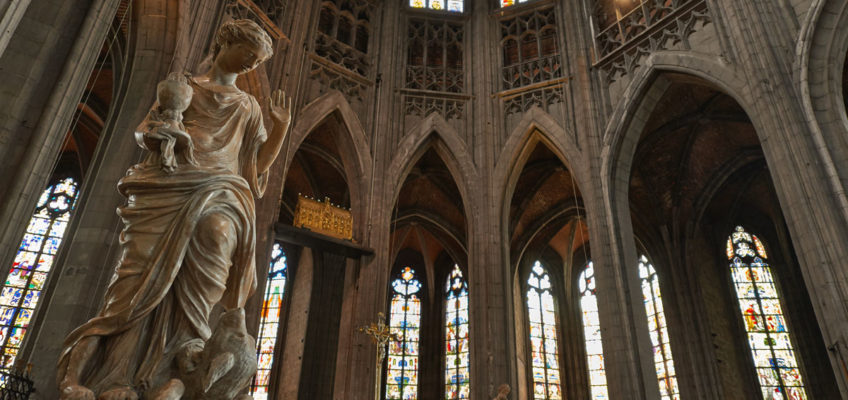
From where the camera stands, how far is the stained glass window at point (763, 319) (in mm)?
12859

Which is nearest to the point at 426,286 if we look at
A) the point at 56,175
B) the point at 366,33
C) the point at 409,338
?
the point at 409,338

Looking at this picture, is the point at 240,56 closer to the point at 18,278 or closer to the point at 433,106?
the point at 433,106

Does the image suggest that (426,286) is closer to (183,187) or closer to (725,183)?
(725,183)

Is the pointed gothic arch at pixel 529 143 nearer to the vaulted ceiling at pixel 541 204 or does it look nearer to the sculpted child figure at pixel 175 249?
the vaulted ceiling at pixel 541 204

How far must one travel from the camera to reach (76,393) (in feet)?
6.44

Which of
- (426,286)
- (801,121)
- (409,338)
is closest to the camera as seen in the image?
(801,121)

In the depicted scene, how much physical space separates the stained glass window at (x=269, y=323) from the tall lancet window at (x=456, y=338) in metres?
4.62

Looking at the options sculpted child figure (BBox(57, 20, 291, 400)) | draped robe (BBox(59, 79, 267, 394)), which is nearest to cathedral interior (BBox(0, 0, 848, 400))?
sculpted child figure (BBox(57, 20, 291, 400))

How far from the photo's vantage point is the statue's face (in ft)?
9.85

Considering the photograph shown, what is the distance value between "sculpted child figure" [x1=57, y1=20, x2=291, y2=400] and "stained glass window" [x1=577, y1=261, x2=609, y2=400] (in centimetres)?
1250

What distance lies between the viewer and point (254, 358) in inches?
95.7

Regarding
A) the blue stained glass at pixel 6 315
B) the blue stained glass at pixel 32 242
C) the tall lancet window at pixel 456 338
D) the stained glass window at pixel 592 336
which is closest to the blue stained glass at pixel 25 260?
the blue stained glass at pixel 32 242

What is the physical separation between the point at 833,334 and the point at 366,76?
9.47 m

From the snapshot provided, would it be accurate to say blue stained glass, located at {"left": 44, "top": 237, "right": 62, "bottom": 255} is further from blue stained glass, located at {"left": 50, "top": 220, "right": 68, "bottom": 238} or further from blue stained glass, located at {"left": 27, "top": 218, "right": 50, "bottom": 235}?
blue stained glass, located at {"left": 27, "top": 218, "right": 50, "bottom": 235}
